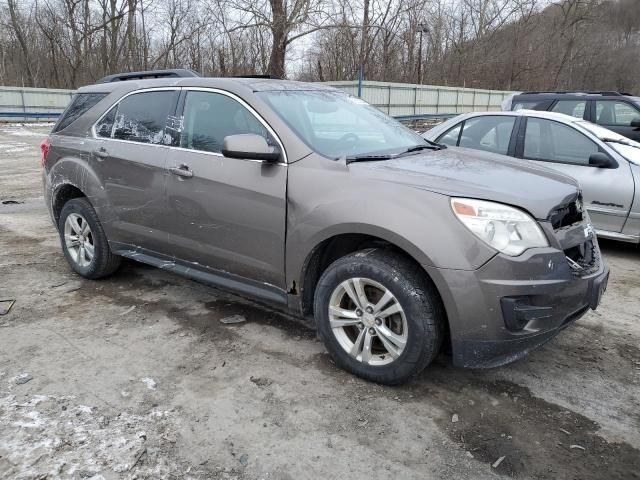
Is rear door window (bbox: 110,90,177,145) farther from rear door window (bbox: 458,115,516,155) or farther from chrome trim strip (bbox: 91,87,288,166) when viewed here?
rear door window (bbox: 458,115,516,155)

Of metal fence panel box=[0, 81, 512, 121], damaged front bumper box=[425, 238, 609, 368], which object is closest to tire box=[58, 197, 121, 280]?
damaged front bumper box=[425, 238, 609, 368]

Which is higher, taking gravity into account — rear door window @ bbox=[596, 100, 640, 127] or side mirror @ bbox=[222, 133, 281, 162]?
rear door window @ bbox=[596, 100, 640, 127]

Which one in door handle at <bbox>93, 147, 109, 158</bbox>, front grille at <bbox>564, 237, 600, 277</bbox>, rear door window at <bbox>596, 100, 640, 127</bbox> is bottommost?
front grille at <bbox>564, 237, 600, 277</bbox>

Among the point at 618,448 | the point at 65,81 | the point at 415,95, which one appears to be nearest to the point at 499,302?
the point at 618,448

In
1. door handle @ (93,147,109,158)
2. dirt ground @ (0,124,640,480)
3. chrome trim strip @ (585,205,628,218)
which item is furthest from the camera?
chrome trim strip @ (585,205,628,218)

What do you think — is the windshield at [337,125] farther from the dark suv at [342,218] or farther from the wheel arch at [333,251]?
the wheel arch at [333,251]

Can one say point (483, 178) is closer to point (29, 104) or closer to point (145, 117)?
point (145, 117)

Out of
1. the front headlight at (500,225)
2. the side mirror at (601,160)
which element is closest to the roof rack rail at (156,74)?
the front headlight at (500,225)

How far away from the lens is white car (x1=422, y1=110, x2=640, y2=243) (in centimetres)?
532

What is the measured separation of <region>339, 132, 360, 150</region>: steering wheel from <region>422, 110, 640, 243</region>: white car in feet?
Answer: 8.63

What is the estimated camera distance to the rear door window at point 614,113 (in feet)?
26.1

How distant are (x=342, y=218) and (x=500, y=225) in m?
0.84

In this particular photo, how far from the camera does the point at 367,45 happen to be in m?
32.8

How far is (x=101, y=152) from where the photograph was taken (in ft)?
14.0
